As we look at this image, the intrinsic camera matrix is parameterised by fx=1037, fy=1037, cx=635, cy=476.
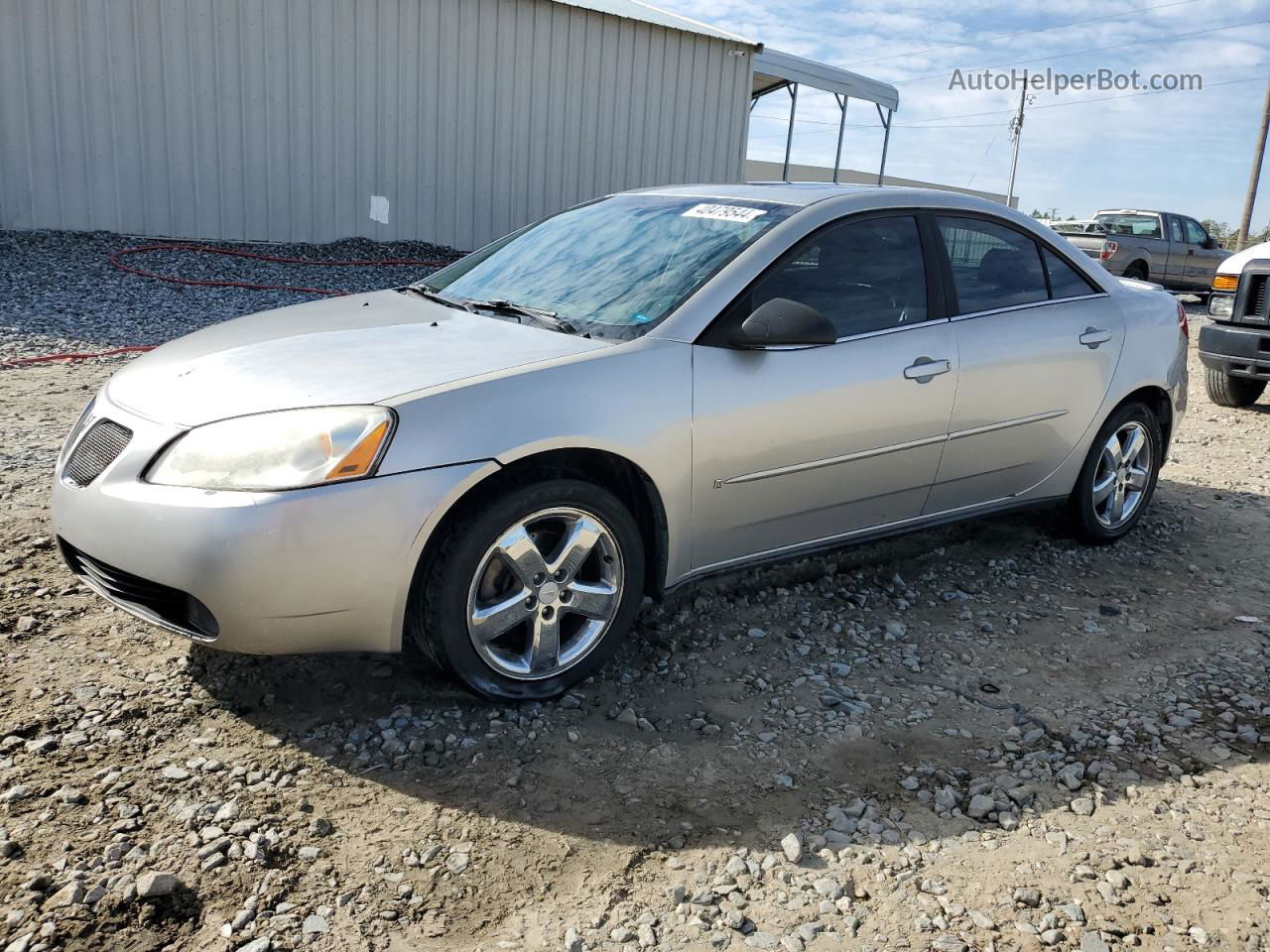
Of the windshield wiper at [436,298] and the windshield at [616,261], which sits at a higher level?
the windshield at [616,261]

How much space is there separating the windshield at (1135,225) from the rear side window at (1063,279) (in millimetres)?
16612

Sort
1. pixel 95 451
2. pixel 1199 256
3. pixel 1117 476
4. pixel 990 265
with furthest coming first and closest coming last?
pixel 1199 256 → pixel 1117 476 → pixel 990 265 → pixel 95 451

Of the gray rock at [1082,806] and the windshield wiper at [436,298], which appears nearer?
the gray rock at [1082,806]

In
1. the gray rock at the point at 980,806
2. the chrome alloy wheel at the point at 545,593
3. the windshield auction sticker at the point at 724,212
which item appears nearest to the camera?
the gray rock at the point at 980,806

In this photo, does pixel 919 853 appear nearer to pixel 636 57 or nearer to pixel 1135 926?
pixel 1135 926

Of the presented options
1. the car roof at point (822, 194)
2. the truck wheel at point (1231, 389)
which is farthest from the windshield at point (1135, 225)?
the car roof at point (822, 194)

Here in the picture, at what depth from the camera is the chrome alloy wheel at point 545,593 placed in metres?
3.06

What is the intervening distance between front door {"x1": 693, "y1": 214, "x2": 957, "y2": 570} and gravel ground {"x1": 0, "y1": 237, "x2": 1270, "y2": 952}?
0.49 metres

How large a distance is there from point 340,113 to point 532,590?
12.8 m

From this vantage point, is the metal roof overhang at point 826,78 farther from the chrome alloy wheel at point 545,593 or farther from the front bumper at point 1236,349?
the chrome alloy wheel at point 545,593

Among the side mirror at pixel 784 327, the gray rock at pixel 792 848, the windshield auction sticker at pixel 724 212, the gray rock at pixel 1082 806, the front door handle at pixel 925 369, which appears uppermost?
the windshield auction sticker at pixel 724 212

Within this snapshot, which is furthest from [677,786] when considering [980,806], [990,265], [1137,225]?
[1137,225]

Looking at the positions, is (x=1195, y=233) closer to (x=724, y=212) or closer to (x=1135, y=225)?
(x=1135, y=225)

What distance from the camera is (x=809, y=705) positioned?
338cm
